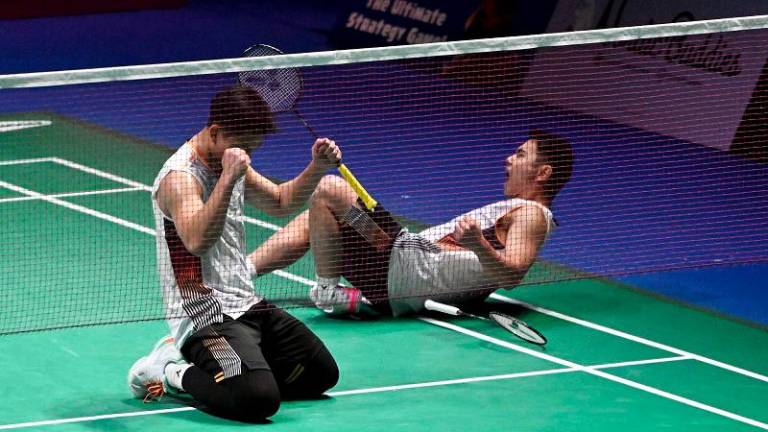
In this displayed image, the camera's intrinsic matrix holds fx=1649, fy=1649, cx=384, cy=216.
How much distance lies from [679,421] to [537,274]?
108 inches

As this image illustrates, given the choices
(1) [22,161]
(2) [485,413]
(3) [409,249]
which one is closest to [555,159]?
(3) [409,249]

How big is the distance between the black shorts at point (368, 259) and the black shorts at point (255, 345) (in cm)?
127

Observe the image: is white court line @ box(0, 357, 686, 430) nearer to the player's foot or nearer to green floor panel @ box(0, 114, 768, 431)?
green floor panel @ box(0, 114, 768, 431)

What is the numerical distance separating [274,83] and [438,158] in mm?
5648

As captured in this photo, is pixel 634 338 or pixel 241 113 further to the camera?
pixel 634 338

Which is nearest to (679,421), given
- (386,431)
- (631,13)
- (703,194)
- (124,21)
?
(386,431)

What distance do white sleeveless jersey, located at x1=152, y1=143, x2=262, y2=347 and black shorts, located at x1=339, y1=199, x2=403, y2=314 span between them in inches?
58.0

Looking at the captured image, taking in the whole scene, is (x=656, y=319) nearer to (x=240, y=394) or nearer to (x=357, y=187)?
(x=357, y=187)

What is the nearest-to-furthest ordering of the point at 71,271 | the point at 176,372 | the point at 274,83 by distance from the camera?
the point at 176,372 < the point at 274,83 < the point at 71,271

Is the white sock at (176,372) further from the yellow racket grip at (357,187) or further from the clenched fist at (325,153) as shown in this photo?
the yellow racket grip at (357,187)

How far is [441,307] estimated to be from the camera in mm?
9688


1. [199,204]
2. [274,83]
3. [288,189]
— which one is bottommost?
[199,204]

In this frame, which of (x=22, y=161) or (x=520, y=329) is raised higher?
(x=520, y=329)

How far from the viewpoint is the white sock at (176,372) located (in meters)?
8.12
